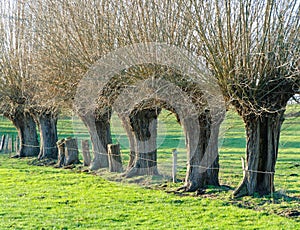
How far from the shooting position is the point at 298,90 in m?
11.7

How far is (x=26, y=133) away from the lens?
28.2 meters

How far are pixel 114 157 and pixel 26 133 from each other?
1050 centimetres

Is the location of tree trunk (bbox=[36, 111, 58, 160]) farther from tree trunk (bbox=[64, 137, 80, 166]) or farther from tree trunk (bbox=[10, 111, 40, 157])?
tree trunk (bbox=[64, 137, 80, 166])

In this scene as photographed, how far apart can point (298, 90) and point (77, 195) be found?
6.66 meters

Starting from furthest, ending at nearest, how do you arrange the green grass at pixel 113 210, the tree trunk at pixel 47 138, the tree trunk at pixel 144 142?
1. the tree trunk at pixel 47 138
2. the tree trunk at pixel 144 142
3. the green grass at pixel 113 210

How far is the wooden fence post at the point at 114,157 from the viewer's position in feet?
62.4

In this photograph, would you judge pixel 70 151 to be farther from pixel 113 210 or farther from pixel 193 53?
pixel 193 53

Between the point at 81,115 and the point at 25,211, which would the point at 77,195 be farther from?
the point at 81,115

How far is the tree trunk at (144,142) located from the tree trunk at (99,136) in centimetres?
306

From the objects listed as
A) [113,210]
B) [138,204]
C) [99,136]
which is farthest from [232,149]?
[113,210]

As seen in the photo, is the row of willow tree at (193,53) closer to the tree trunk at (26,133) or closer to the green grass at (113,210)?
the green grass at (113,210)

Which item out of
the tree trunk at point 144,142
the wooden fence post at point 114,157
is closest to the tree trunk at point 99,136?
the wooden fence post at point 114,157

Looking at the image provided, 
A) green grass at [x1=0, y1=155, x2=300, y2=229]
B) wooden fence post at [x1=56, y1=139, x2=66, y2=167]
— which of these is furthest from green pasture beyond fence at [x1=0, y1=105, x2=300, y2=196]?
wooden fence post at [x1=56, y1=139, x2=66, y2=167]

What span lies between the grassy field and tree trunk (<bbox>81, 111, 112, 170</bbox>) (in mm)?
1182
